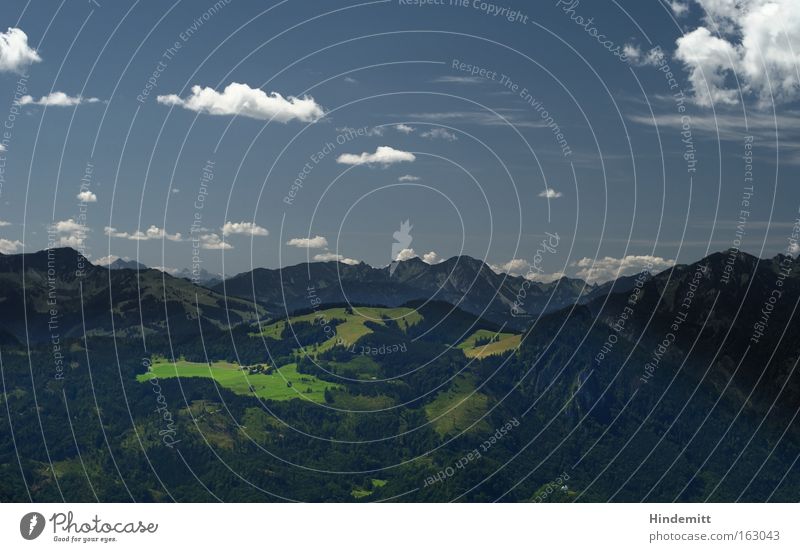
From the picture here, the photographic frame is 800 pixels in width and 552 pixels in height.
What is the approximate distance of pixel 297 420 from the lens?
19050 centimetres

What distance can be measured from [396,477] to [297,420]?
1101 inches

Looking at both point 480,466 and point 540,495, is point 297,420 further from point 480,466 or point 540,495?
point 540,495

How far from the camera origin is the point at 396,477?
174 meters

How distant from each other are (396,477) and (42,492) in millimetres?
82774
